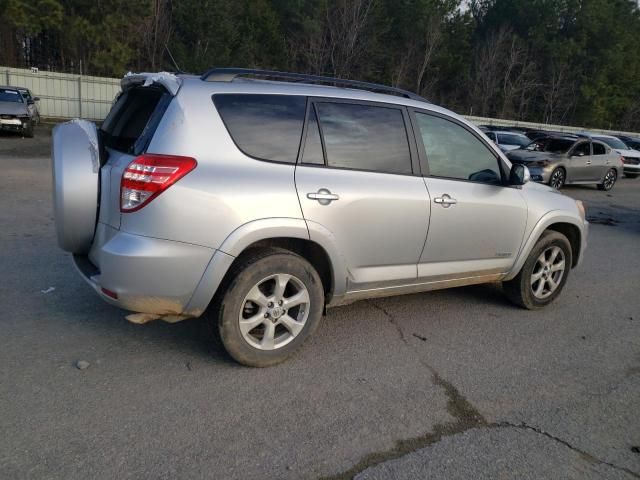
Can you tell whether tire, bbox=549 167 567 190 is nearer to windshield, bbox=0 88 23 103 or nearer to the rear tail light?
the rear tail light

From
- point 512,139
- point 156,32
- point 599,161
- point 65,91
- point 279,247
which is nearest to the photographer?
point 279,247

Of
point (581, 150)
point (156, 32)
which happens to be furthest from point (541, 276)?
point (156, 32)

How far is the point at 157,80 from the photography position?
3562mm

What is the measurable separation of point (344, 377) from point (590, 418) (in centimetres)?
152

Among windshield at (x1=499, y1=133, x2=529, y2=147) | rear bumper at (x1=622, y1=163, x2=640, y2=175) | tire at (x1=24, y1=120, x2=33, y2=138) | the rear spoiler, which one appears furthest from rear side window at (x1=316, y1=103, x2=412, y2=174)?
rear bumper at (x1=622, y1=163, x2=640, y2=175)

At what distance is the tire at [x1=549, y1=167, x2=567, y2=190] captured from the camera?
14.4 metres

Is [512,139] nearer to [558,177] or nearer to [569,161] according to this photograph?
[569,161]

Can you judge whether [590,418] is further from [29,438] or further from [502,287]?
[29,438]

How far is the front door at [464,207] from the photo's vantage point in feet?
13.9

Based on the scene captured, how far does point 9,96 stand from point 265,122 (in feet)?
60.5

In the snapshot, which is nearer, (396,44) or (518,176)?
(518,176)

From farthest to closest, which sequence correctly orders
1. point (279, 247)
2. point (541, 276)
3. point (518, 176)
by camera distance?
point (541, 276) → point (518, 176) → point (279, 247)

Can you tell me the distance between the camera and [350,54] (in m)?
35.2

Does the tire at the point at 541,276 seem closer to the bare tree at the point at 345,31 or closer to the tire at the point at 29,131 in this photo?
the tire at the point at 29,131
